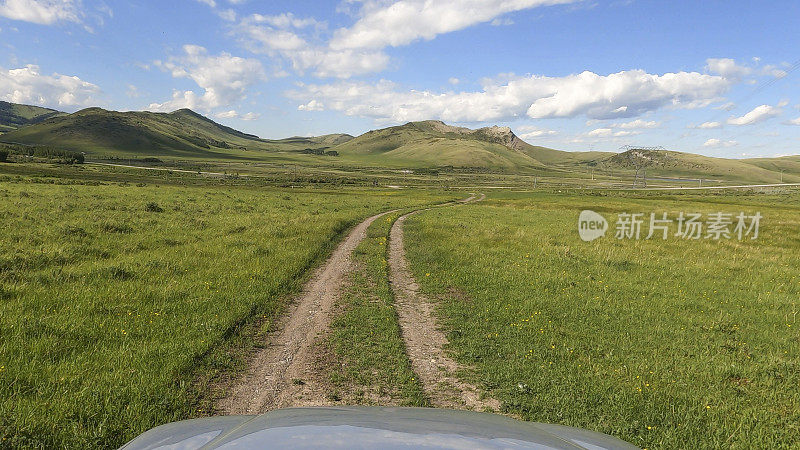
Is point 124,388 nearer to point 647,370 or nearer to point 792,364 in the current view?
point 647,370

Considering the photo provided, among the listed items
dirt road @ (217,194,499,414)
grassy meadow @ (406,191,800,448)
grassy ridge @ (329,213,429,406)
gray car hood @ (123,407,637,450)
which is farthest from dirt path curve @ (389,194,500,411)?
gray car hood @ (123,407,637,450)

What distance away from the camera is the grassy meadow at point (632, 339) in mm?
6680

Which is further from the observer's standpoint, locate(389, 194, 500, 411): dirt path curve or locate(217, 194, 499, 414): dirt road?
locate(389, 194, 500, 411): dirt path curve

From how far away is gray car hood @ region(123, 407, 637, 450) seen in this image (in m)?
2.63

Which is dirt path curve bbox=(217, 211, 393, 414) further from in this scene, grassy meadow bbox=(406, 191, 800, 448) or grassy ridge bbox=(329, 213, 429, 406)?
grassy meadow bbox=(406, 191, 800, 448)

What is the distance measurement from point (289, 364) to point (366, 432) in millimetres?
6244

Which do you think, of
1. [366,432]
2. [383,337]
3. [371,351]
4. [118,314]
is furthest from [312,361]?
[366,432]

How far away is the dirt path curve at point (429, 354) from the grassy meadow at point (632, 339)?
0.37 m

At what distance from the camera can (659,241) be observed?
28641 mm

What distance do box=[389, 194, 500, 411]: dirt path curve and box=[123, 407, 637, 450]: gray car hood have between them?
373 centimetres

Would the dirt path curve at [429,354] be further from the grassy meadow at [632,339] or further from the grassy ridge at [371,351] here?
the grassy meadow at [632,339]

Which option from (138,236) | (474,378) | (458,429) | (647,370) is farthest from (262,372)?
(138,236)

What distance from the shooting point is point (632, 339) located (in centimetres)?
1005

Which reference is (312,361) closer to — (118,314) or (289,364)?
(289,364)
